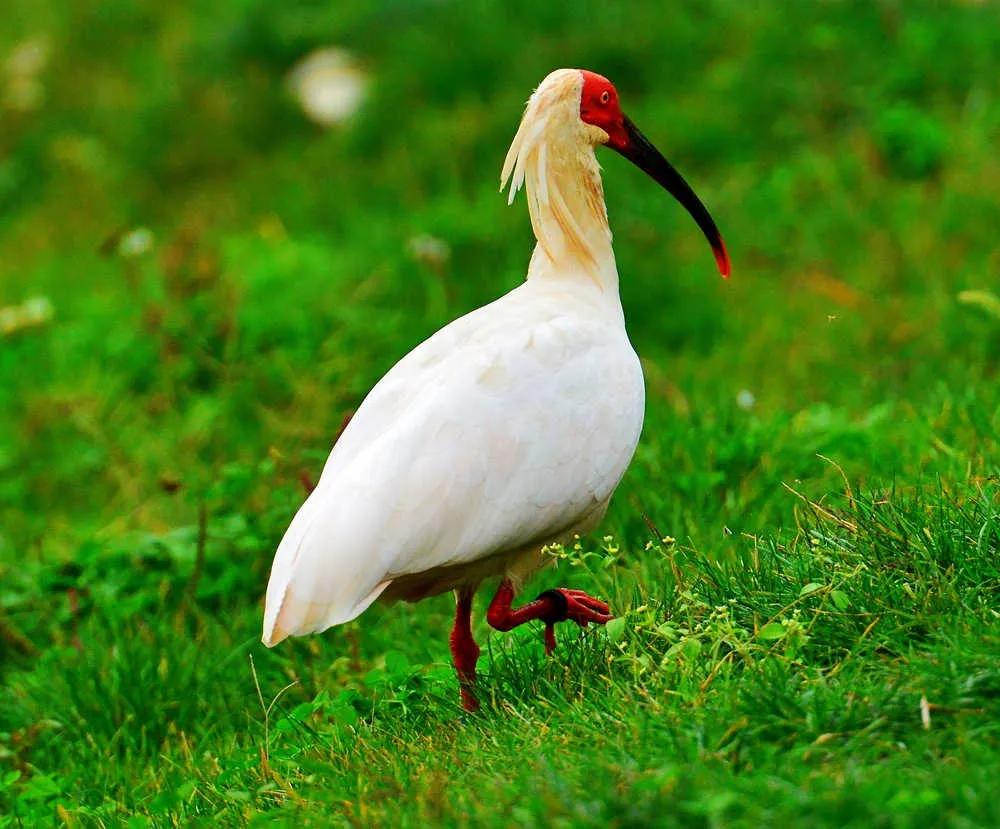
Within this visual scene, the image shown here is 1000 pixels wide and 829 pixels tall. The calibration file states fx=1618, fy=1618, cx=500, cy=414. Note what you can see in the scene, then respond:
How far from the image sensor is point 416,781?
3324 millimetres

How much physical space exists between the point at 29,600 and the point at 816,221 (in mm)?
4362

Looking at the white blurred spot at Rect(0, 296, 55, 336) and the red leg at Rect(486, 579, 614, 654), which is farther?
the white blurred spot at Rect(0, 296, 55, 336)

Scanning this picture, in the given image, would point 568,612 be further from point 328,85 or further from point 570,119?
point 328,85

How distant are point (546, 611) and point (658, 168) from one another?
1513 mm

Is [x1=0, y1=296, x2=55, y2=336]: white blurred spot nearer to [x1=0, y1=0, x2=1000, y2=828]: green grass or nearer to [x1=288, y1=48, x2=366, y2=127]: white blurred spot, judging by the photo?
[x1=0, y1=0, x2=1000, y2=828]: green grass

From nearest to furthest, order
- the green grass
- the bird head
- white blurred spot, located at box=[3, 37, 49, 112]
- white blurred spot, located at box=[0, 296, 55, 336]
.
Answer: the green grass → the bird head → white blurred spot, located at box=[0, 296, 55, 336] → white blurred spot, located at box=[3, 37, 49, 112]

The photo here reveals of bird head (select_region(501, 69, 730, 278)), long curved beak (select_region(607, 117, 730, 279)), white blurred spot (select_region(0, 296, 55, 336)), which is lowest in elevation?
white blurred spot (select_region(0, 296, 55, 336))

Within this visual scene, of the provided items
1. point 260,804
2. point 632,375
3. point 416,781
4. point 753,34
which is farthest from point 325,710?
point 753,34

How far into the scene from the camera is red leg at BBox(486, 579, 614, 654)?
4199 millimetres

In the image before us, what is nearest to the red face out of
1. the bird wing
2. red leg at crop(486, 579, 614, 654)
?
the bird wing

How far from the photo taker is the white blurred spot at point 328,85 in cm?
997

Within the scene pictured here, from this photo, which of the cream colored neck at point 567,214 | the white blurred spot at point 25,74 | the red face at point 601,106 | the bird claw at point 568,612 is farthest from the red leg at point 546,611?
the white blurred spot at point 25,74

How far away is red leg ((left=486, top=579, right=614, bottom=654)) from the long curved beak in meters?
1.20

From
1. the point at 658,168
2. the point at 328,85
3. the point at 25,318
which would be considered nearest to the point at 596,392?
the point at 658,168
